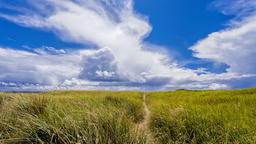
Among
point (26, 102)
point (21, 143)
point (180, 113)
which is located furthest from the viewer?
point (26, 102)

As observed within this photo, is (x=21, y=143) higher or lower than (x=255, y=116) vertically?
lower

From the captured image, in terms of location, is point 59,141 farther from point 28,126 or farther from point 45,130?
point 28,126

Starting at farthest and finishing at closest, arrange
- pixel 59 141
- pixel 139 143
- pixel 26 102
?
1. pixel 26 102
2. pixel 59 141
3. pixel 139 143

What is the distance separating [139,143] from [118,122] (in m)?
0.59

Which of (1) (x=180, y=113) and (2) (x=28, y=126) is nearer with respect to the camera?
(2) (x=28, y=126)

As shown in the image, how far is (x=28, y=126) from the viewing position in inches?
227

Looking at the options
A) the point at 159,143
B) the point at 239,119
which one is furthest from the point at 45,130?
the point at 239,119

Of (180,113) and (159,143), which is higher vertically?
(180,113)

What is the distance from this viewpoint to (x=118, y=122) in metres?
5.44

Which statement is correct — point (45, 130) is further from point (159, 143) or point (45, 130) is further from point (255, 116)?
point (255, 116)

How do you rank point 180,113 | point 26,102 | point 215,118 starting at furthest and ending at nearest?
point 26,102, point 180,113, point 215,118

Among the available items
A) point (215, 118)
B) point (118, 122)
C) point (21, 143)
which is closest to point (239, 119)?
point (215, 118)

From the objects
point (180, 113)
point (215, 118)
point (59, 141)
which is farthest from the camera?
point (180, 113)

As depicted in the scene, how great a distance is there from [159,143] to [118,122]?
55.4 inches
